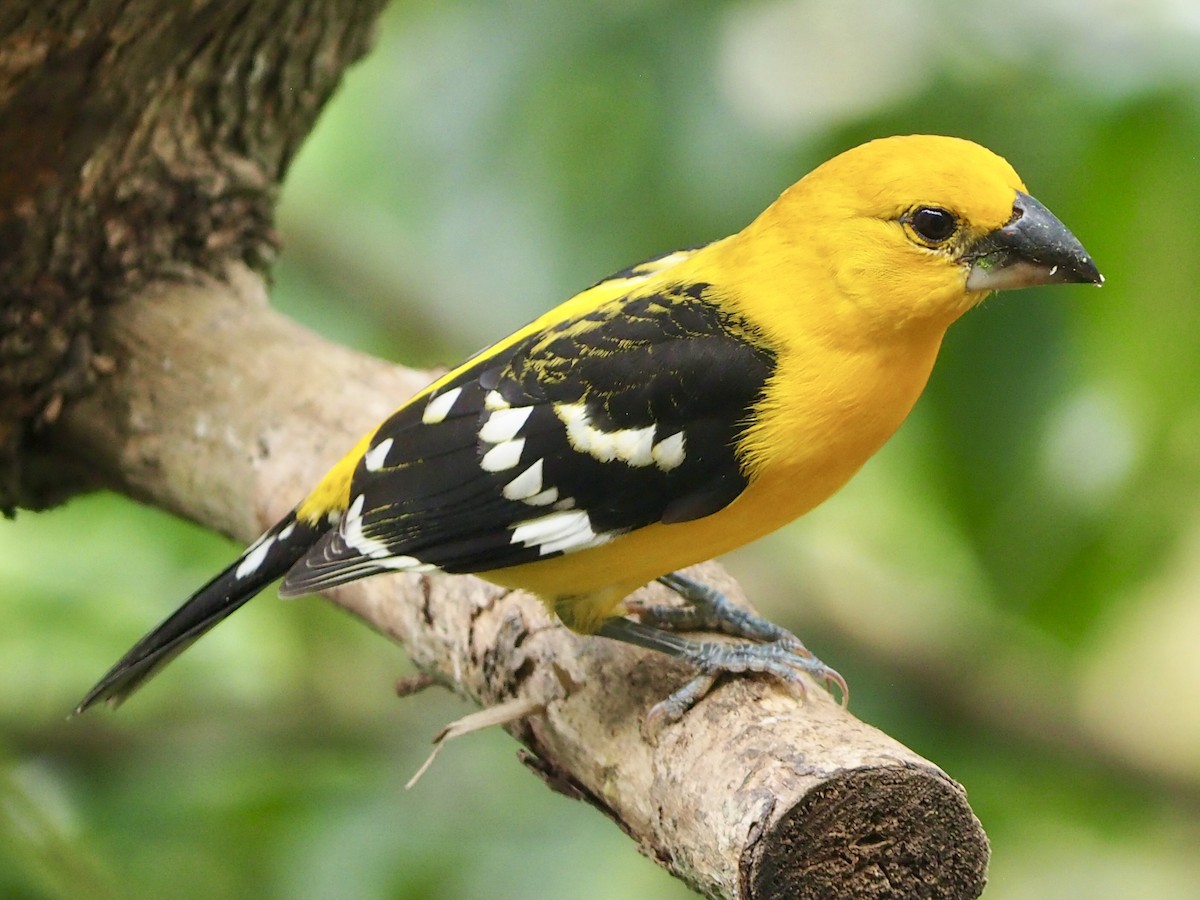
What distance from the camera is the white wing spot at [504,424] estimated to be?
2113 mm

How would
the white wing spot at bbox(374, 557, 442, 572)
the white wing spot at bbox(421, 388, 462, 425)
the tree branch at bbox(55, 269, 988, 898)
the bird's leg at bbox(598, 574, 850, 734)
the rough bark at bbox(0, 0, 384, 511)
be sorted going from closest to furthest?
the tree branch at bbox(55, 269, 988, 898)
the bird's leg at bbox(598, 574, 850, 734)
the white wing spot at bbox(374, 557, 442, 572)
the white wing spot at bbox(421, 388, 462, 425)
the rough bark at bbox(0, 0, 384, 511)

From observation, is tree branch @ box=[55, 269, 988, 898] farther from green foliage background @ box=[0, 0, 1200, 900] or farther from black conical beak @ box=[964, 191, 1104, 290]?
black conical beak @ box=[964, 191, 1104, 290]

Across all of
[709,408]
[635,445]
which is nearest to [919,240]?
[709,408]

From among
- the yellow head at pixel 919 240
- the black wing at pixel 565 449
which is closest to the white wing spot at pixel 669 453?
the black wing at pixel 565 449

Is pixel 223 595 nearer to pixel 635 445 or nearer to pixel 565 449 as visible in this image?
pixel 565 449

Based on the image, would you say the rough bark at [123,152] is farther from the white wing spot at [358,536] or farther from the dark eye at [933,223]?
the dark eye at [933,223]

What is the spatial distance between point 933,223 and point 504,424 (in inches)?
27.0

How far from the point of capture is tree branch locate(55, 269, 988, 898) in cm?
162

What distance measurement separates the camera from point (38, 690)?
10.7ft

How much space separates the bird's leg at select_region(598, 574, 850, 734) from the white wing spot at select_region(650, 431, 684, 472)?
0.91 feet

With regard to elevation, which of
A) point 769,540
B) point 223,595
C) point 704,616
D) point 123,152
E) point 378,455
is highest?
point 123,152

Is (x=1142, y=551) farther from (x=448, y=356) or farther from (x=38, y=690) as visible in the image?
(x=38, y=690)

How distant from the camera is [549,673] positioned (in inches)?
83.6

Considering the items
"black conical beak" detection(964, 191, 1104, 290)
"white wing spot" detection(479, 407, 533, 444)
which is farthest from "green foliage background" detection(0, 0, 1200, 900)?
"white wing spot" detection(479, 407, 533, 444)
